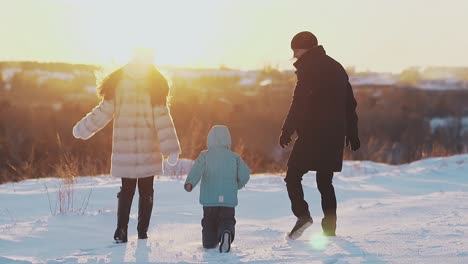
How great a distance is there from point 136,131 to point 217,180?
768mm

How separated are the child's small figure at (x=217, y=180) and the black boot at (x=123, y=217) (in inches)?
26.1

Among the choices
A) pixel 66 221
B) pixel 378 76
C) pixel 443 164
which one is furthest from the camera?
pixel 378 76

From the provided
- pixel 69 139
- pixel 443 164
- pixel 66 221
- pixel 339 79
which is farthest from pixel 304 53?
pixel 69 139

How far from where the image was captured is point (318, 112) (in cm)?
548

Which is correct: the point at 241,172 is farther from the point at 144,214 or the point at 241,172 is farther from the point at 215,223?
the point at 144,214

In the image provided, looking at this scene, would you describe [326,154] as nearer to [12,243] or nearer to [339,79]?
[339,79]

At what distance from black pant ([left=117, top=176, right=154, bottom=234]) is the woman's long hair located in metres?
0.67

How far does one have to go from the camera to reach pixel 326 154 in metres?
5.48

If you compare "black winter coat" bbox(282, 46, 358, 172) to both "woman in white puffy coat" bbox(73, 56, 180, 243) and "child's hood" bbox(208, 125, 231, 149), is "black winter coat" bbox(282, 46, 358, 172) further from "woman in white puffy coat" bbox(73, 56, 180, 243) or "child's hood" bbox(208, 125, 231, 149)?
"woman in white puffy coat" bbox(73, 56, 180, 243)

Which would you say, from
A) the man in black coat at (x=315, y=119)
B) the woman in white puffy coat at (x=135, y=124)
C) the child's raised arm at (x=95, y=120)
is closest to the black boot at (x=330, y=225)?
the man in black coat at (x=315, y=119)

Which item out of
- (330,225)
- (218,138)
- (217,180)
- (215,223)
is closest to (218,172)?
(217,180)

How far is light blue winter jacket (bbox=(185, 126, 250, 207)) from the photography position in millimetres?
5277

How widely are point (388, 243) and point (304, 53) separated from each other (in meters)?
1.66

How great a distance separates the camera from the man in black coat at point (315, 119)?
547cm
